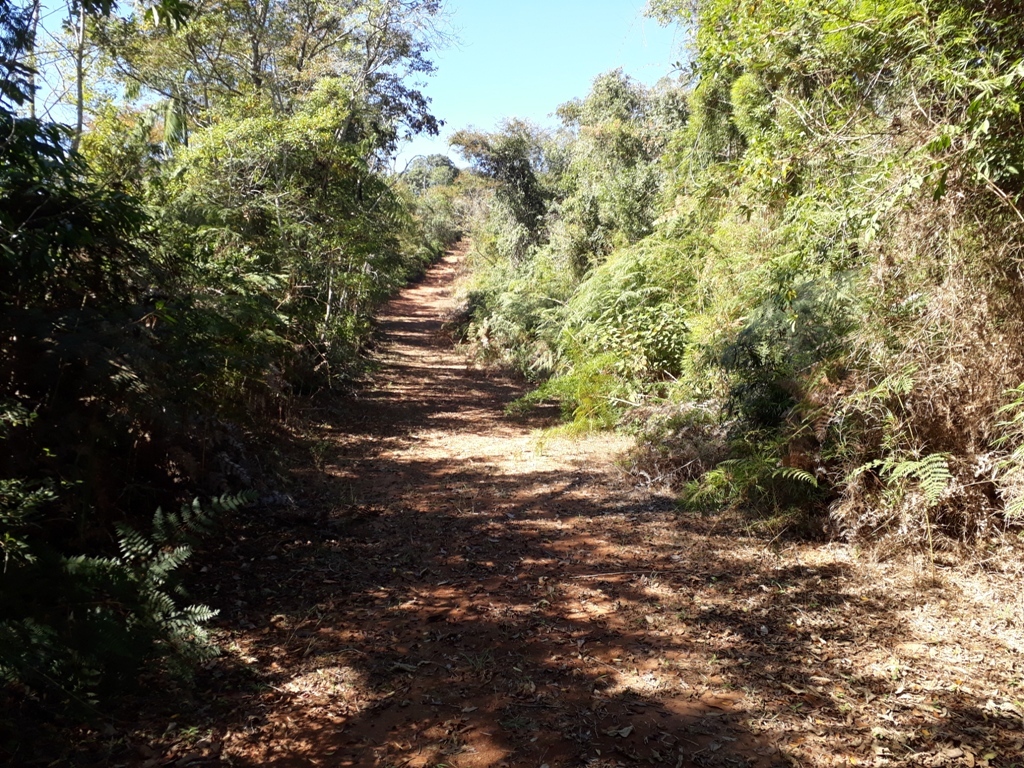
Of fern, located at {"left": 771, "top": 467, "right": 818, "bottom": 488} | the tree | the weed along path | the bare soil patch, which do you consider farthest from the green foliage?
the tree

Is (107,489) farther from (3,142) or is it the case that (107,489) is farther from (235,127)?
(235,127)

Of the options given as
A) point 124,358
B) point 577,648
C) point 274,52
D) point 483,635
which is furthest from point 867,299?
point 274,52

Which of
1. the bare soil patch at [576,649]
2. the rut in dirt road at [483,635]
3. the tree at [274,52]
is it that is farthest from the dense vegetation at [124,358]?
the tree at [274,52]

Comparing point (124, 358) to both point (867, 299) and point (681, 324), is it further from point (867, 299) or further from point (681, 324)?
point (681, 324)

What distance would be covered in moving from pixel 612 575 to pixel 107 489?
348 cm

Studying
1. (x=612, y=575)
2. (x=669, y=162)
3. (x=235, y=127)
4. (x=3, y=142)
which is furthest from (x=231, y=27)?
(x=612, y=575)

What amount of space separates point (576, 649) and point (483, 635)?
0.58m

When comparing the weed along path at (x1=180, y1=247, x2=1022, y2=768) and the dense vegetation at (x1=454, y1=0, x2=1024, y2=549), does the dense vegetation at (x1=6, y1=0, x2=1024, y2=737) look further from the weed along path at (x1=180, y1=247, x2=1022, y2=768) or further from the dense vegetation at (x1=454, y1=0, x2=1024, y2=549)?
the weed along path at (x1=180, y1=247, x2=1022, y2=768)

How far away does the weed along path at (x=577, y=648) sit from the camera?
3051mm

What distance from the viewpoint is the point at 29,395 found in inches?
153

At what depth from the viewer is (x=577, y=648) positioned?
3939mm

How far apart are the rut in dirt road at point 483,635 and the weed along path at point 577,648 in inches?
0.6

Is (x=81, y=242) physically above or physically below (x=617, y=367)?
above

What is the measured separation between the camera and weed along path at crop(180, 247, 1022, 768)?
3.05 meters
